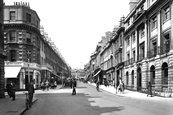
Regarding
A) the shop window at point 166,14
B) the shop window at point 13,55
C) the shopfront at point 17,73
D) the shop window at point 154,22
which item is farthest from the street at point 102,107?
the shop window at point 13,55

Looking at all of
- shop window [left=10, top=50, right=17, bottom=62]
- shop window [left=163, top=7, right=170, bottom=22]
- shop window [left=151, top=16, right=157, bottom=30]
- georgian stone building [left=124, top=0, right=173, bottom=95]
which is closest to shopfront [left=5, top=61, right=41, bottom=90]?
shop window [left=10, top=50, right=17, bottom=62]

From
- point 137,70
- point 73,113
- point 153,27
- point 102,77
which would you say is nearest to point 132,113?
point 73,113

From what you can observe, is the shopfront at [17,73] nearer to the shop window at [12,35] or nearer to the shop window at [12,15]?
the shop window at [12,35]

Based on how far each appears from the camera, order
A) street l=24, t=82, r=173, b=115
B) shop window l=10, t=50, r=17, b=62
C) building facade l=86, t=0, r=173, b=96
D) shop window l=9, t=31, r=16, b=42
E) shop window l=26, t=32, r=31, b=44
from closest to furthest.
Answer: street l=24, t=82, r=173, b=115
building facade l=86, t=0, r=173, b=96
shop window l=10, t=50, r=17, b=62
shop window l=9, t=31, r=16, b=42
shop window l=26, t=32, r=31, b=44

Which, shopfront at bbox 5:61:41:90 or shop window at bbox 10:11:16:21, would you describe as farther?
shop window at bbox 10:11:16:21

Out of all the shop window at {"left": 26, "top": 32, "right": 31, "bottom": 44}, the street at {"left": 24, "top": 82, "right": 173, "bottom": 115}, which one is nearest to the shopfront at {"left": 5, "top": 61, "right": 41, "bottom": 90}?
the shop window at {"left": 26, "top": 32, "right": 31, "bottom": 44}

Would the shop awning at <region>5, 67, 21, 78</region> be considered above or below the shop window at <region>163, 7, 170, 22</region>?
below

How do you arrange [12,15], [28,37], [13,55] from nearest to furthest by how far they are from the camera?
[13,55] < [12,15] < [28,37]

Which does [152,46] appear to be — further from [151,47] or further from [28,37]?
[28,37]

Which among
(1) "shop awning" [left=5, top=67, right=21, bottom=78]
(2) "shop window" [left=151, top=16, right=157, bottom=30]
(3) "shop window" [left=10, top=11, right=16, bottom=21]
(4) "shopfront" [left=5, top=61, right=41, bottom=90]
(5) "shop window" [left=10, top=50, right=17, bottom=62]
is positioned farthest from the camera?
(3) "shop window" [left=10, top=11, right=16, bottom=21]

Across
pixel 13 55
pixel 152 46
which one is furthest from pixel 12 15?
pixel 152 46

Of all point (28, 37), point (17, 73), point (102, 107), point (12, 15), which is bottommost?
point (102, 107)

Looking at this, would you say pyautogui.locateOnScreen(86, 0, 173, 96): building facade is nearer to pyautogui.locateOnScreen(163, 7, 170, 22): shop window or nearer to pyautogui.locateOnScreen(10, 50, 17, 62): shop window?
pyautogui.locateOnScreen(163, 7, 170, 22): shop window

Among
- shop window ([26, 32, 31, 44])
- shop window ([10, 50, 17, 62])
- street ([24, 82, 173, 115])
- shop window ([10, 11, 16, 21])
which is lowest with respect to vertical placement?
street ([24, 82, 173, 115])
